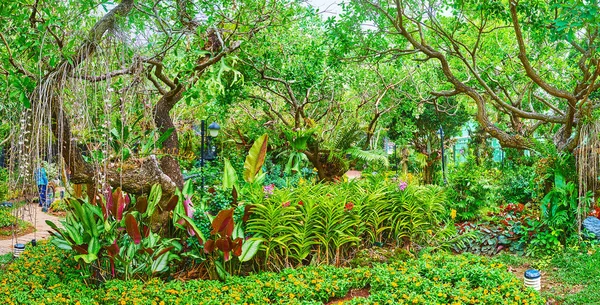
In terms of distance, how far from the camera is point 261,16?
6.12m

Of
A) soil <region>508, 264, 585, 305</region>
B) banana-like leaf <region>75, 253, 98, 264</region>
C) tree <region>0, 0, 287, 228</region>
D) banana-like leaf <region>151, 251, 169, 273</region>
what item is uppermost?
tree <region>0, 0, 287, 228</region>

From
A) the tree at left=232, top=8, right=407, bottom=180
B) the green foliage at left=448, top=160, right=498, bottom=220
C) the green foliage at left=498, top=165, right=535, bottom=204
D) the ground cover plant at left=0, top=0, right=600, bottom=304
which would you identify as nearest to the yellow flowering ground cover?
the ground cover plant at left=0, top=0, right=600, bottom=304

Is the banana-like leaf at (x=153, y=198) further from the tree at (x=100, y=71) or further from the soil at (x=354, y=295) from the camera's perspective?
the soil at (x=354, y=295)

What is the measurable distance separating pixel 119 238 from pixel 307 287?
188cm

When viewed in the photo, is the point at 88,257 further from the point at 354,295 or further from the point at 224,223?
the point at 354,295

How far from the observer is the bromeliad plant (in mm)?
4793

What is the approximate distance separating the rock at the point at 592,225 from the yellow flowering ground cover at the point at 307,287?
151cm

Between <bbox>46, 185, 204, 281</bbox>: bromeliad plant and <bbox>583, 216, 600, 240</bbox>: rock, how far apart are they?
13.4ft

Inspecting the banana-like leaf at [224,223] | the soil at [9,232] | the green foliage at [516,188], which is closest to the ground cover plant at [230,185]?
the banana-like leaf at [224,223]

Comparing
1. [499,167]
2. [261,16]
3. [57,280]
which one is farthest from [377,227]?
[499,167]

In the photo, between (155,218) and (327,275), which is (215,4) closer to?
(155,218)

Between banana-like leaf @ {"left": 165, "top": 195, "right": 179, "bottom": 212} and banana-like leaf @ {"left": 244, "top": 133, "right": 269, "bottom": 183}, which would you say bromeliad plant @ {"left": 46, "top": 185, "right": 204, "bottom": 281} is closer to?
banana-like leaf @ {"left": 165, "top": 195, "right": 179, "bottom": 212}

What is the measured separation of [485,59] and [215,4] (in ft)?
16.6

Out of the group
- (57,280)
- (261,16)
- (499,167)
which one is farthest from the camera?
(499,167)
